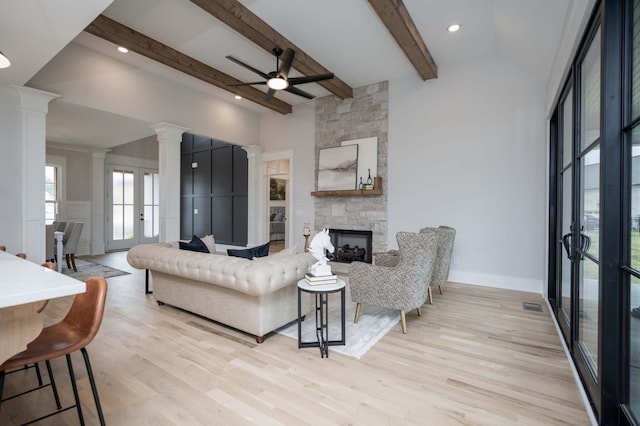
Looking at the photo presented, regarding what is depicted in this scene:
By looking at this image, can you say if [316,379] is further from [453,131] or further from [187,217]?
[187,217]

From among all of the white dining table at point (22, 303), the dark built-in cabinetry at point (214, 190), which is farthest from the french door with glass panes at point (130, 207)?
the white dining table at point (22, 303)

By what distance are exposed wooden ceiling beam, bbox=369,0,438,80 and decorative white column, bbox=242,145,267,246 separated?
13.1ft

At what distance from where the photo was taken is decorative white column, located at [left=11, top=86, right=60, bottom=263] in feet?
12.5

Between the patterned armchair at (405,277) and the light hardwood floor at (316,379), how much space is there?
321mm

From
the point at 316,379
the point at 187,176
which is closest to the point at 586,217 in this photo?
the point at 316,379

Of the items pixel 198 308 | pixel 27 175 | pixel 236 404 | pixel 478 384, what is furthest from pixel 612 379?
pixel 27 175

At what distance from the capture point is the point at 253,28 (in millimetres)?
3725

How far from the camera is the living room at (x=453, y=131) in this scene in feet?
13.8

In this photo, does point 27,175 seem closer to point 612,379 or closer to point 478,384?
point 478,384

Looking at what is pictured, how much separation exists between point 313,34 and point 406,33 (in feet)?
4.05

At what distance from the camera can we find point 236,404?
185cm

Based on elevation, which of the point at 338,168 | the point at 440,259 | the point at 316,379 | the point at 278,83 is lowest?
the point at 316,379

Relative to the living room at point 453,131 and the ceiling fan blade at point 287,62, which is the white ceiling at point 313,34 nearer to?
the living room at point 453,131

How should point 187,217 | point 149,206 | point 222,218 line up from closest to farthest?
point 222,218, point 187,217, point 149,206
